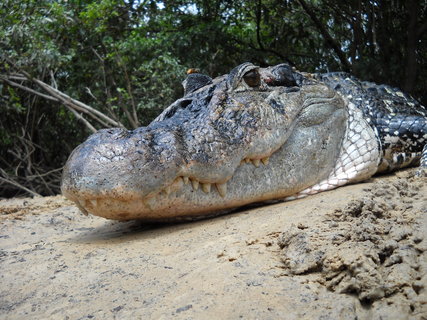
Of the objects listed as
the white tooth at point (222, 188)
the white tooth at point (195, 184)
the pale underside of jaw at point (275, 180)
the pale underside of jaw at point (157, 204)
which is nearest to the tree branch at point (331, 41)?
the pale underside of jaw at point (275, 180)

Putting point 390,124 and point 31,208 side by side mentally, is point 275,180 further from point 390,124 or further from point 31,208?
point 31,208

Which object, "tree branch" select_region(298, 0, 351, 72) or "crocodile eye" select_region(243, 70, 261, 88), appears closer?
"crocodile eye" select_region(243, 70, 261, 88)

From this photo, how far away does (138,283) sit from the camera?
1918mm

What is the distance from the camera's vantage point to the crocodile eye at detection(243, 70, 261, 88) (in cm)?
315

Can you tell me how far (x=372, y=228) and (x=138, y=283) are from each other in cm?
102

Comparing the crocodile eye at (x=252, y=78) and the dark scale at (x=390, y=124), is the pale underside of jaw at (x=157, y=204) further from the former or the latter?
the dark scale at (x=390, y=124)

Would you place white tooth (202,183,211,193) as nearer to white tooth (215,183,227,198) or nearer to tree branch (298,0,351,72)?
white tooth (215,183,227,198)

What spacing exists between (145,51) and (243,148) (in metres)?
4.52

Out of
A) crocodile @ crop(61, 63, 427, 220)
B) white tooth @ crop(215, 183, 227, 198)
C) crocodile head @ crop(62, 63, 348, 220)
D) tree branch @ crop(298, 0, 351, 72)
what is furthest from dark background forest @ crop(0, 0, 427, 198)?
white tooth @ crop(215, 183, 227, 198)

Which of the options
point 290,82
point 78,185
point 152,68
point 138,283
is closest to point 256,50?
point 152,68

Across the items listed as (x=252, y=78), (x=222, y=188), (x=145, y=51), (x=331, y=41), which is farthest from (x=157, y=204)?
(x=145, y=51)

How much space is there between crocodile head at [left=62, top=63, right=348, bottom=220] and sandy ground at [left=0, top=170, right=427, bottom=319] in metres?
0.20

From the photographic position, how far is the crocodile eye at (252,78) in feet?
10.3

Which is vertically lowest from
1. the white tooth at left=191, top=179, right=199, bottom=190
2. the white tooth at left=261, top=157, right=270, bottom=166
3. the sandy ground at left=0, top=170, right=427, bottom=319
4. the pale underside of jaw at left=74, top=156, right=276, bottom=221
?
the sandy ground at left=0, top=170, right=427, bottom=319
